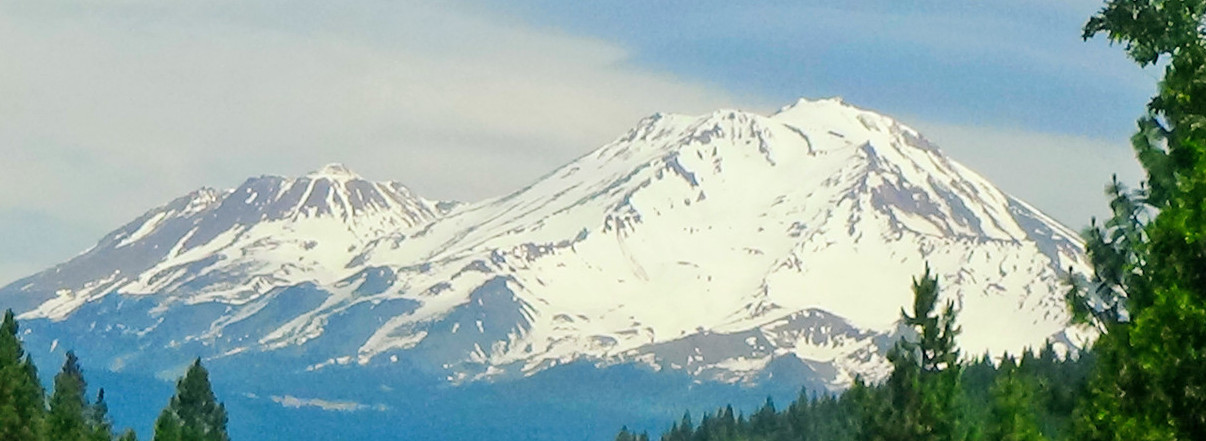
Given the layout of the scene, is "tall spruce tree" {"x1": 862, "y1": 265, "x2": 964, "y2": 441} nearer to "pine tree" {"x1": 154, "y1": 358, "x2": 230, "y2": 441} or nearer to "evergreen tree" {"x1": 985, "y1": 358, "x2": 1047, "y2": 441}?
"evergreen tree" {"x1": 985, "y1": 358, "x2": 1047, "y2": 441}

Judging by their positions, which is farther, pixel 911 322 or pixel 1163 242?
pixel 911 322

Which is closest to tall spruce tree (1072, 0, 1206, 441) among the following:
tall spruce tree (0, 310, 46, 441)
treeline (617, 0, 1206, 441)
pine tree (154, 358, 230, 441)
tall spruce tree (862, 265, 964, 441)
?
treeline (617, 0, 1206, 441)

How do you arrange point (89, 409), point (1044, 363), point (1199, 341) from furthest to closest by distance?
point (1044, 363) → point (89, 409) → point (1199, 341)

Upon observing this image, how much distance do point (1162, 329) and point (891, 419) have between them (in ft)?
96.6

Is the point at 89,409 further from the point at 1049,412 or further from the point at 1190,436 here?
the point at 1190,436

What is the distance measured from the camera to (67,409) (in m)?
81.4

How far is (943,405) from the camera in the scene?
49156mm

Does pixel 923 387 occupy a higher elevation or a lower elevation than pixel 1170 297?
higher

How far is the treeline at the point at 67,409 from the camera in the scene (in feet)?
196

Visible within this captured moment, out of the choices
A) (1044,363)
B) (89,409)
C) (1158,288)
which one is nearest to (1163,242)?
(1158,288)

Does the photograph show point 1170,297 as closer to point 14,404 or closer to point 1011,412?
point 1011,412

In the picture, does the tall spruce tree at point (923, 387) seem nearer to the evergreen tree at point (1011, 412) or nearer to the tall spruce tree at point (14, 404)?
the evergreen tree at point (1011, 412)

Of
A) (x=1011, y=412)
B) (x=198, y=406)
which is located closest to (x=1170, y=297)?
(x=1011, y=412)

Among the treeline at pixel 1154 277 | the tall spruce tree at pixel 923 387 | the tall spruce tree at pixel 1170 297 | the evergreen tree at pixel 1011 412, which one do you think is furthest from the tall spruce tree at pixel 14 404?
the tall spruce tree at pixel 1170 297
